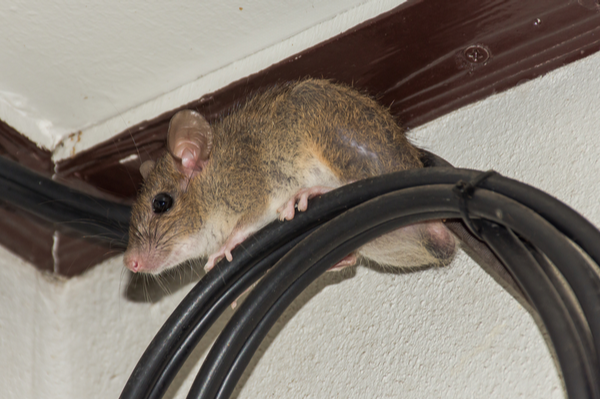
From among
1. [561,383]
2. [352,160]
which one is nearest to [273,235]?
[352,160]

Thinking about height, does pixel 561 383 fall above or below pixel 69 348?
below

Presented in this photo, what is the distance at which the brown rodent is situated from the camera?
5.59 feet

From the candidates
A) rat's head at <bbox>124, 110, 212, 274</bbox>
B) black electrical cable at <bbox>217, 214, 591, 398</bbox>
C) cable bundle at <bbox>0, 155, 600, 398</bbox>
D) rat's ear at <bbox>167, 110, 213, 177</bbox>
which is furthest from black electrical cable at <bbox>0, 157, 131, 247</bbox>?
black electrical cable at <bbox>217, 214, 591, 398</bbox>

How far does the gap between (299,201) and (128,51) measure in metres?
0.94

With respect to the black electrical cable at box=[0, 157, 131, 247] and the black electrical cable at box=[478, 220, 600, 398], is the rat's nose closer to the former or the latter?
the black electrical cable at box=[0, 157, 131, 247]

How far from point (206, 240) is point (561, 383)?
1096mm

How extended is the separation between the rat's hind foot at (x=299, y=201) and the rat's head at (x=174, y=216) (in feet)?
1.16

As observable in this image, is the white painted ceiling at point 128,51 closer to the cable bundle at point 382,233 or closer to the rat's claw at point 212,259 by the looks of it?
the cable bundle at point 382,233

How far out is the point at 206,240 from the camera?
200 cm

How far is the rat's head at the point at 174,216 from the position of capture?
1966 millimetres

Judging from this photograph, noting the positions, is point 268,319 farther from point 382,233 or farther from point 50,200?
point 50,200

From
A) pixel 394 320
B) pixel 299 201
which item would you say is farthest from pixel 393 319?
pixel 299 201

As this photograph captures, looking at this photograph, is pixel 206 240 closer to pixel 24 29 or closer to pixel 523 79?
pixel 24 29

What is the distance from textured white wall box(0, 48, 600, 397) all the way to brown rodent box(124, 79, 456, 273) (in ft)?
0.64
